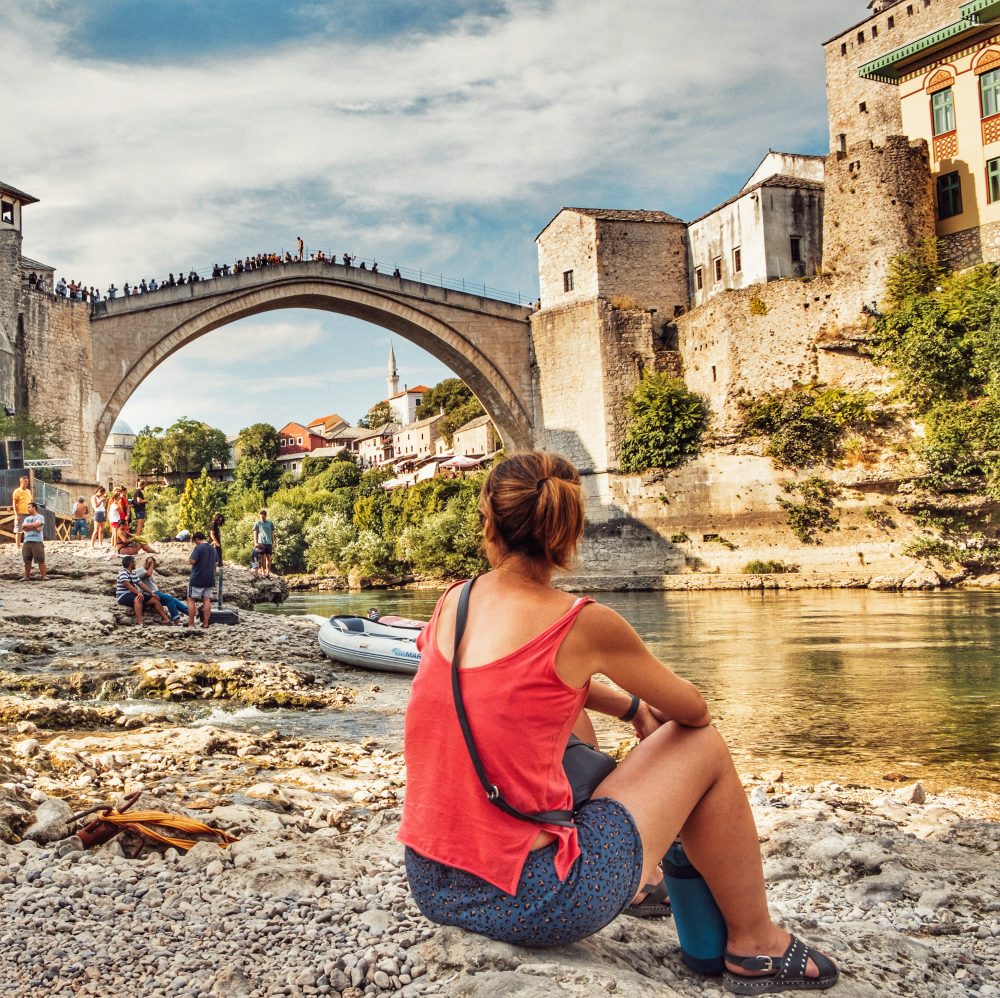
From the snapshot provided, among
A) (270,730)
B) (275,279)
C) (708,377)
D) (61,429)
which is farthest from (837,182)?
(270,730)

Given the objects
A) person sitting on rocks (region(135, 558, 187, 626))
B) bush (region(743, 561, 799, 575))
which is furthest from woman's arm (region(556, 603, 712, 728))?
bush (region(743, 561, 799, 575))

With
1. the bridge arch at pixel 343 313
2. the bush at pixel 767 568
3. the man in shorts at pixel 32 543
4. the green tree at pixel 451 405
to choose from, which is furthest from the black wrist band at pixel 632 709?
the green tree at pixel 451 405

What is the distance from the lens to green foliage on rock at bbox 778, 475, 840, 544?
23.0m

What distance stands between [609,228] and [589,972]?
28038 mm

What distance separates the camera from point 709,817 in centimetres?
197

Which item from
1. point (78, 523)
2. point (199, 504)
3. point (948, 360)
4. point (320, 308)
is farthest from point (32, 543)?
point (199, 504)

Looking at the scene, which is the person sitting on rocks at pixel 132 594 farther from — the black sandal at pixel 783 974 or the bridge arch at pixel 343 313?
the bridge arch at pixel 343 313

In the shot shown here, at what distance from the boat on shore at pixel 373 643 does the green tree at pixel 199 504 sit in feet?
157

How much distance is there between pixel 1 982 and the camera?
199 centimetres

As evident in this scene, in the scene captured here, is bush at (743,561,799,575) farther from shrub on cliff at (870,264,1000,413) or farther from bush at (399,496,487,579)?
bush at (399,496,487,579)

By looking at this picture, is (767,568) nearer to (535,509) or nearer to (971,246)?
(971,246)

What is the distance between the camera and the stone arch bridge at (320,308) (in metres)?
25.3

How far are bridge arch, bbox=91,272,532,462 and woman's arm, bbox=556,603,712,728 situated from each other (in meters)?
25.4

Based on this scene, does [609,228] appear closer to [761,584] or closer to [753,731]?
[761,584]
